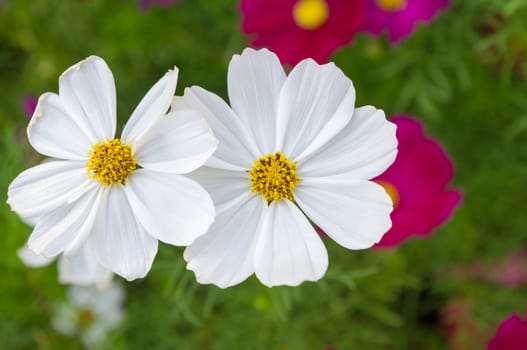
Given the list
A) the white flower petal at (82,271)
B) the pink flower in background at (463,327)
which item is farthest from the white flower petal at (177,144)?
the pink flower in background at (463,327)

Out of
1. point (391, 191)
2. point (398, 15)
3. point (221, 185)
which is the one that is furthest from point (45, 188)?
point (398, 15)

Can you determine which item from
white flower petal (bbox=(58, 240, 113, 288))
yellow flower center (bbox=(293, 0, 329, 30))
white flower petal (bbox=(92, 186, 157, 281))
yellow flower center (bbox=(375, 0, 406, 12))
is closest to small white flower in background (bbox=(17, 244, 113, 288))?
white flower petal (bbox=(58, 240, 113, 288))

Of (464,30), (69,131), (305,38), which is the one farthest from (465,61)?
(69,131)

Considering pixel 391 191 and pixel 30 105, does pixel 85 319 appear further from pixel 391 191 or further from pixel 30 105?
pixel 391 191

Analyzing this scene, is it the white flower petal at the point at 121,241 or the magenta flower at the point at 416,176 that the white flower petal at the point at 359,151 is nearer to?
the white flower petal at the point at 121,241

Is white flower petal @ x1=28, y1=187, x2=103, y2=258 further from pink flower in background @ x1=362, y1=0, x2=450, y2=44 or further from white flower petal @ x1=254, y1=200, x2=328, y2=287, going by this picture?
pink flower in background @ x1=362, y1=0, x2=450, y2=44

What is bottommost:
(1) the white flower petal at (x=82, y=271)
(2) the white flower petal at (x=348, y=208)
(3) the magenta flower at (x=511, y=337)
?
(3) the magenta flower at (x=511, y=337)

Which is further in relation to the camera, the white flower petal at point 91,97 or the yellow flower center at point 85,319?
the yellow flower center at point 85,319
